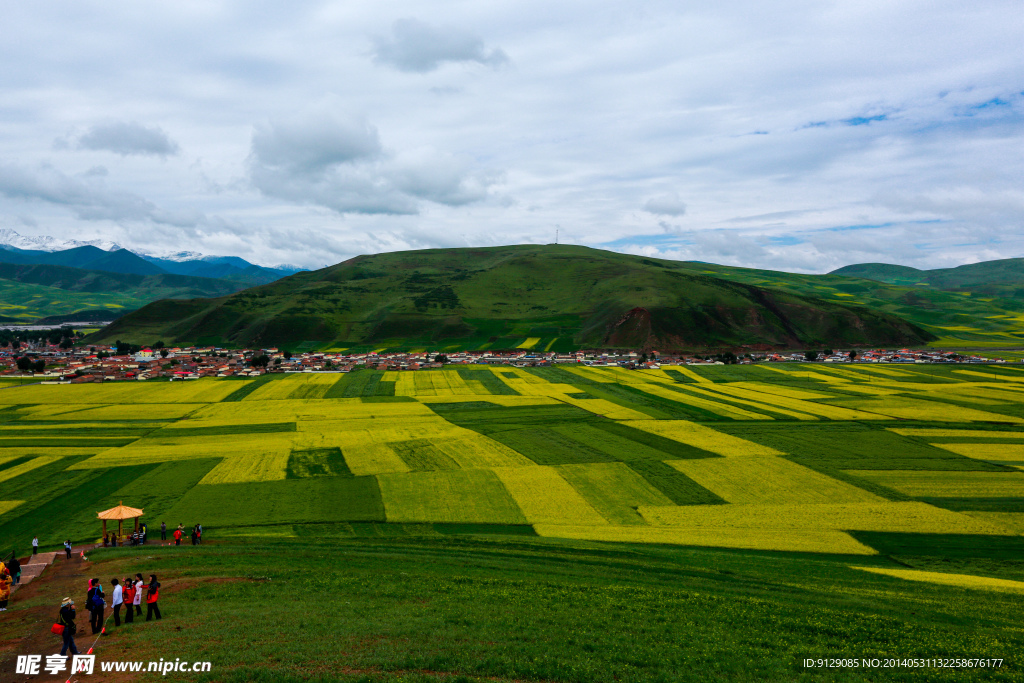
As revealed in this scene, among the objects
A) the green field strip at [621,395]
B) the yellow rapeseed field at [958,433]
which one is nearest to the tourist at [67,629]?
the green field strip at [621,395]

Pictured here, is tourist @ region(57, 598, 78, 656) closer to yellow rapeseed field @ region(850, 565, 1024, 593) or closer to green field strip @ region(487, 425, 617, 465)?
yellow rapeseed field @ region(850, 565, 1024, 593)

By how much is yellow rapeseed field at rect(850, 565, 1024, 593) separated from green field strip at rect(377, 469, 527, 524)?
27.7m

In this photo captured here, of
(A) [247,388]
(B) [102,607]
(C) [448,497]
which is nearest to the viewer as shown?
(B) [102,607]

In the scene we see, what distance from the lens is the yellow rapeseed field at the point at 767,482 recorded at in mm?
52312

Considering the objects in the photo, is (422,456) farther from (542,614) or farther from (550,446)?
(542,614)

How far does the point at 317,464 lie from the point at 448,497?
67.4 feet

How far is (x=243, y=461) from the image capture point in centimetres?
6381

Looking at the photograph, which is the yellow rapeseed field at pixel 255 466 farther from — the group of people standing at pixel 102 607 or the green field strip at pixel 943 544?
the green field strip at pixel 943 544

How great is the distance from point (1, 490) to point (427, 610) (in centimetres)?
5498

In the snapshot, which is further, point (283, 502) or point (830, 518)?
point (283, 502)

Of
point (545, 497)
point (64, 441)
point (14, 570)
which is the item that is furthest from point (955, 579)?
point (64, 441)


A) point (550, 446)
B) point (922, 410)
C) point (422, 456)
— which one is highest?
point (922, 410)

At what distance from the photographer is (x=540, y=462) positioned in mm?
64562

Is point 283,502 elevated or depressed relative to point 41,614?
depressed
